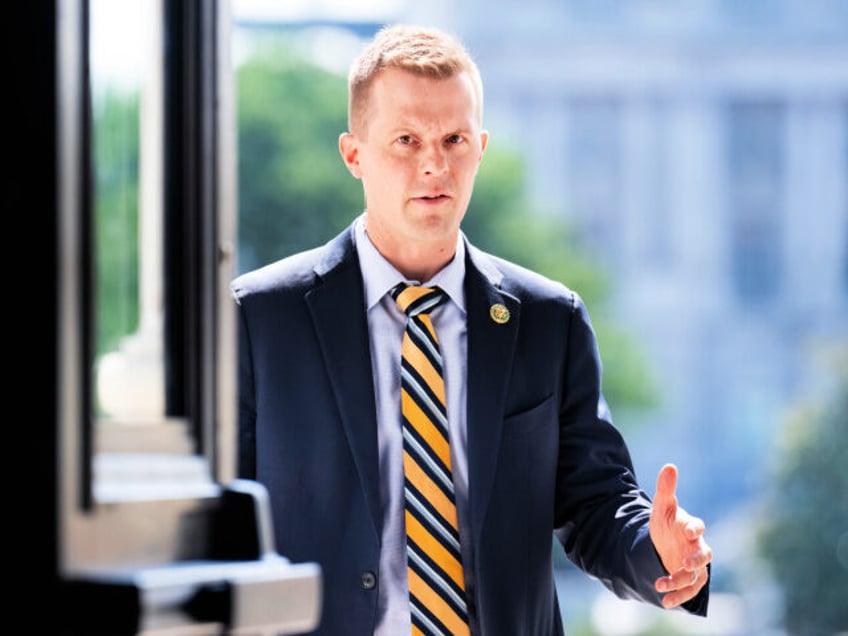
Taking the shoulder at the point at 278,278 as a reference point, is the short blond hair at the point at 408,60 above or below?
above

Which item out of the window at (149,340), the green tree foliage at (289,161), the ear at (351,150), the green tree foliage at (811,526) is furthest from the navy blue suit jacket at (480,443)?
the green tree foliage at (289,161)

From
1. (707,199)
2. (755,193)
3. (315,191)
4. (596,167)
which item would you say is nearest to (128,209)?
(315,191)

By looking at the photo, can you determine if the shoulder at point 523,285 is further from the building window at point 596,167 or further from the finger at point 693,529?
the building window at point 596,167

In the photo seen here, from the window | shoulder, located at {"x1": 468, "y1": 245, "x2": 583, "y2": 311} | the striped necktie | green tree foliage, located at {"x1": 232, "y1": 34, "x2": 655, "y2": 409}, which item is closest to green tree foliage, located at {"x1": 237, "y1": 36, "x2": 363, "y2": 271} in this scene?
green tree foliage, located at {"x1": 232, "y1": 34, "x2": 655, "y2": 409}

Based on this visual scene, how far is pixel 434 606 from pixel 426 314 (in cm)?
47

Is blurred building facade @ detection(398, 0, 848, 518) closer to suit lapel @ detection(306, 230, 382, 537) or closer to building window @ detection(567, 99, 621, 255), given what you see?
building window @ detection(567, 99, 621, 255)

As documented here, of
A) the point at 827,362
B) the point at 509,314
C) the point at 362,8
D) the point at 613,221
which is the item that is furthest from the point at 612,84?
the point at 509,314

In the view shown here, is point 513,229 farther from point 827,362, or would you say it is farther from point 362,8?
point 362,8

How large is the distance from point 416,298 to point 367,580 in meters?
0.45

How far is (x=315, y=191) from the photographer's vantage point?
30047mm

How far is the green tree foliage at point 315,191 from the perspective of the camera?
30.2m

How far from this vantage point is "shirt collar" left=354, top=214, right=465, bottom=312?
308 centimetres

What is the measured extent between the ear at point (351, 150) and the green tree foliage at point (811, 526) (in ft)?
70.8
